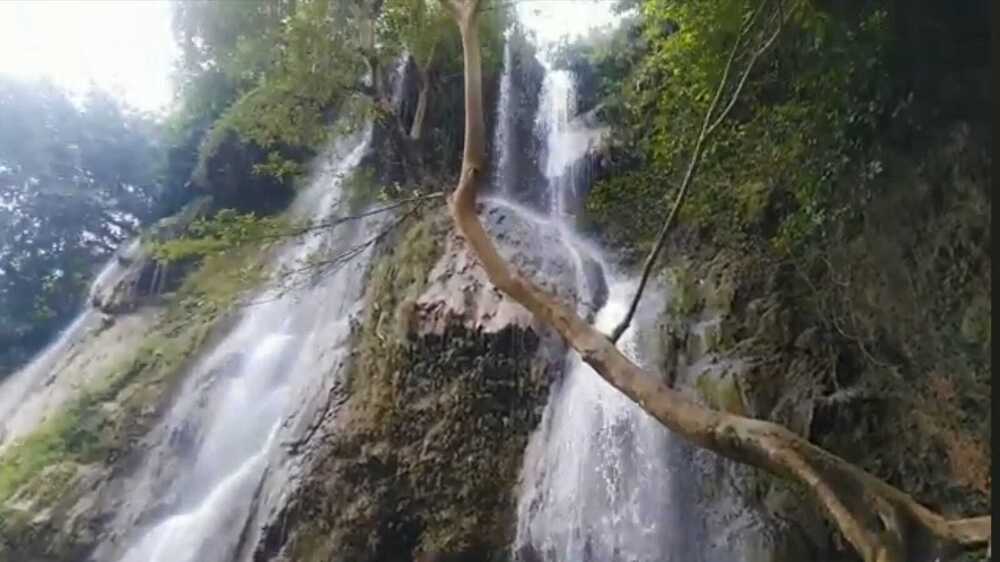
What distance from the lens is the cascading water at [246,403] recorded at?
360 centimetres

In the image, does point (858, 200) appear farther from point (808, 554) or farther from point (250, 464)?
point (250, 464)

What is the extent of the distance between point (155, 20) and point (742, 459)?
3.43 meters

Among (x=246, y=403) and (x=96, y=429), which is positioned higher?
(x=246, y=403)

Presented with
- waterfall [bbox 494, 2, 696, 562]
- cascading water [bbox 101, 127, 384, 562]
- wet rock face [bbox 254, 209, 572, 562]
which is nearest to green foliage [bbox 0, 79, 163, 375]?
cascading water [bbox 101, 127, 384, 562]

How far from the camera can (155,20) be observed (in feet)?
13.9

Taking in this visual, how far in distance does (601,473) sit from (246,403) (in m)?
1.70

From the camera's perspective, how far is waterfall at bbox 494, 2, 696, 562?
299 cm

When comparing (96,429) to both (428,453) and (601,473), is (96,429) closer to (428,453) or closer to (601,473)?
(428,453)

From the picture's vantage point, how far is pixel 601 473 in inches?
124

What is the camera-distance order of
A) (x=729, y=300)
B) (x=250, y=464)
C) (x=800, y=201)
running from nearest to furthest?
(x=800, y=201), (x=729, y=300), (x=250, y=464)

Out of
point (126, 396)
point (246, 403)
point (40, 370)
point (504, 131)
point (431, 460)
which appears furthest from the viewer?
point (504, 131)

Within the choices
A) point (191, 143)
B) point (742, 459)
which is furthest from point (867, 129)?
point (191, 143)

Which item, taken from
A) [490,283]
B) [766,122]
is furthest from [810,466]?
[490,283]

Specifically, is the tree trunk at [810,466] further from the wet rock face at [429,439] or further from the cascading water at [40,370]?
the cascading water at [40,370]
